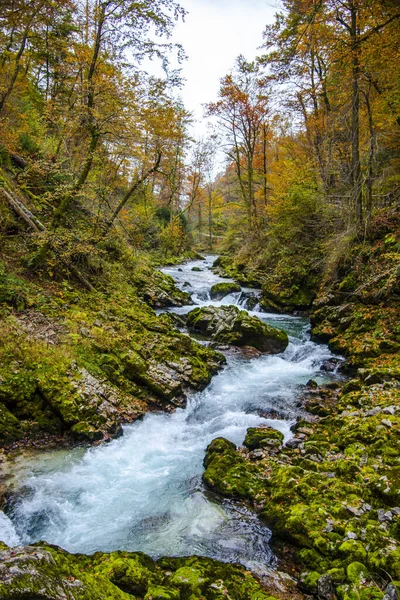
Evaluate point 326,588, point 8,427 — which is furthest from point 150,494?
point 326,588

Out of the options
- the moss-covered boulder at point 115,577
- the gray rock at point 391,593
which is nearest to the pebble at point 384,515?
the gray rock at point 391,593

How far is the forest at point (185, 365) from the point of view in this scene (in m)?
3.72

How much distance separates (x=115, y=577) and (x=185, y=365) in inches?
228

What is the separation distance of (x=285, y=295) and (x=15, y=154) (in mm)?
11863

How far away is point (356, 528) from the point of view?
379cm

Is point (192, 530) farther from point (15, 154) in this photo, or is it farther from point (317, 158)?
point (317, 158)

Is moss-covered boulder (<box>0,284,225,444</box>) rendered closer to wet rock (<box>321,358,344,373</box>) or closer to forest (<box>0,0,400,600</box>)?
forest (<box>0,0,400,600</box>)

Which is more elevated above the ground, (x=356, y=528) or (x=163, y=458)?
(x=356, y=528)

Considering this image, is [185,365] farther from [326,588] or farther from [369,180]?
[369,180]

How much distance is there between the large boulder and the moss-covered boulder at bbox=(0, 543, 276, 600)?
826cm

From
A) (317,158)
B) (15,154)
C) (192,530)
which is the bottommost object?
(192,530)

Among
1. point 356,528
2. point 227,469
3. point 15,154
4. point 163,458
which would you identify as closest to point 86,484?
point 163,458

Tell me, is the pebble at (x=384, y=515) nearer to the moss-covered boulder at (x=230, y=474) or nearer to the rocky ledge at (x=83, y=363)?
the moss-covered boulder at (x=230, y=474)

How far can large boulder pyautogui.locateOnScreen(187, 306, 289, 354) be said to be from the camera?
11555mm
